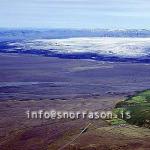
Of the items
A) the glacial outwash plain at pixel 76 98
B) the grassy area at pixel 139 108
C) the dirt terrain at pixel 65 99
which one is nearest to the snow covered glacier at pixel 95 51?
the glacial outwash plain at pixel 76 98

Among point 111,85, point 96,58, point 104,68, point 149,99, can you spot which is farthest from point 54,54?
point 149,99

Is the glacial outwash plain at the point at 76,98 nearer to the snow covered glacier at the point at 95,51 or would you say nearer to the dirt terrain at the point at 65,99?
the dirt terrain at the point at 65,99

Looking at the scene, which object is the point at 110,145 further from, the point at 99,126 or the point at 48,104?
the point at 48,104

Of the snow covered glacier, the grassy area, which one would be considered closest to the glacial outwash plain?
the grassy area

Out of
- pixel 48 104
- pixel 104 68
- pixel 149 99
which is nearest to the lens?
pixel 149 99

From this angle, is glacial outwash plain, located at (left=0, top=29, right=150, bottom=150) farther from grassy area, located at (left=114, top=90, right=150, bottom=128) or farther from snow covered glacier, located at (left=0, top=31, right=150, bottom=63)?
snow covered glacier, located at (left=0, top=31, right=150, bottom=63)

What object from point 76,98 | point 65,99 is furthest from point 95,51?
point 65,99

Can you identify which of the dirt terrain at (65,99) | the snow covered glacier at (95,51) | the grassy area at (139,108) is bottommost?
the dirt terrain at (65,99)

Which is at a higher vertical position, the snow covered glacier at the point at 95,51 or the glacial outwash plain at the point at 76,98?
the snow covered glacier at the point at 95,51

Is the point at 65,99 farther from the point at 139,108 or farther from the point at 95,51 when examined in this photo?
the point at 95,51
